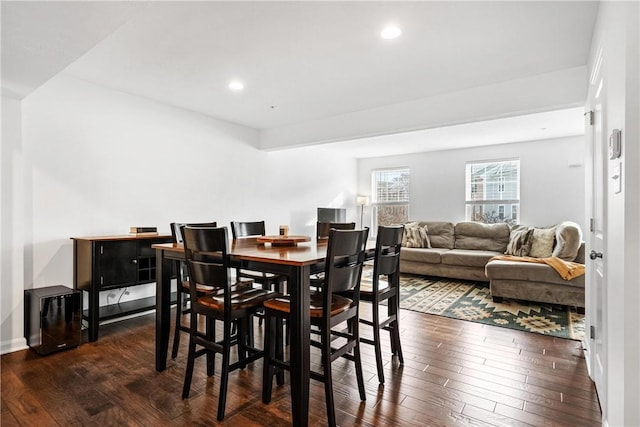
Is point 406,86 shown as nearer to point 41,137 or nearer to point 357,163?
point 41,137

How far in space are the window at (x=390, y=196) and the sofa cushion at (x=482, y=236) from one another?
4.52ft

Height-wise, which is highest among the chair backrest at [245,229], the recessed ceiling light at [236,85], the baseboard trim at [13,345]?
the recessed ceiling light at [236,85]

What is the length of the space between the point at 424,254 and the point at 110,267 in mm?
4643

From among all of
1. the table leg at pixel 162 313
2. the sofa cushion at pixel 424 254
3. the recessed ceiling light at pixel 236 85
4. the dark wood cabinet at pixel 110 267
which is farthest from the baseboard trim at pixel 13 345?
the sofa cushion at pixel 424 254

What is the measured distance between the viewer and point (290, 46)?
2709 mm

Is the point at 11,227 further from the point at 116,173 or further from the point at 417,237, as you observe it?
the point at 417,237

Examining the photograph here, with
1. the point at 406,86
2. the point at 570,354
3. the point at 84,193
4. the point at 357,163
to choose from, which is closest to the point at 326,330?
the point at 570,354

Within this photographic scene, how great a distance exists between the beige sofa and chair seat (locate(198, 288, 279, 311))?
11.1ft

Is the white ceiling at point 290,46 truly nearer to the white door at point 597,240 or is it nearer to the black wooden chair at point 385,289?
the white door at point 597,240

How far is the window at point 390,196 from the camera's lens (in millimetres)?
7520

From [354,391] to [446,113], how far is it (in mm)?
2980

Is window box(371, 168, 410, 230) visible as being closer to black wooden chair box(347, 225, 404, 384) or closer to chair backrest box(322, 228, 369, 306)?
black wooden chair box(347, 225, 404, 384)

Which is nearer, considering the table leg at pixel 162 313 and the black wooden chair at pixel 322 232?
the table leg at pixel 162 313

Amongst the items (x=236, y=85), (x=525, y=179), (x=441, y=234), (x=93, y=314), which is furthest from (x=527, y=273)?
(x=93, y=314)
